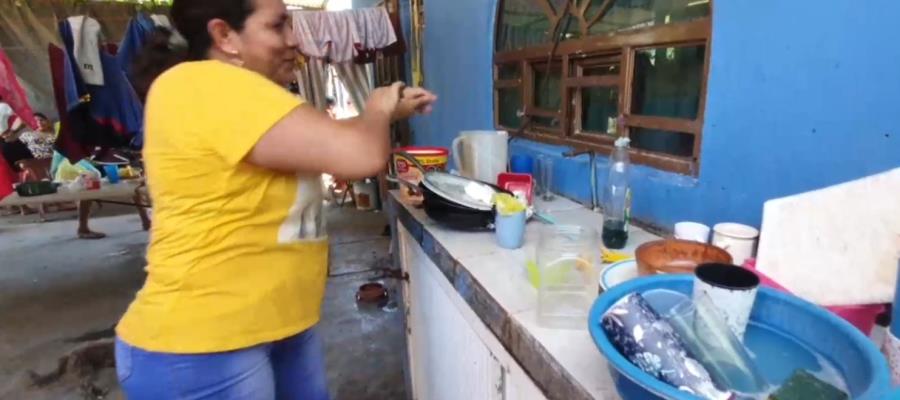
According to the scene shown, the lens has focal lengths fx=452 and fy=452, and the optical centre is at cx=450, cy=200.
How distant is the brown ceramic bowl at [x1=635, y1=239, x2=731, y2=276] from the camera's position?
679 millimetres

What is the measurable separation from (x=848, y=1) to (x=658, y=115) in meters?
0.42

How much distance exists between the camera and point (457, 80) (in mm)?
2281

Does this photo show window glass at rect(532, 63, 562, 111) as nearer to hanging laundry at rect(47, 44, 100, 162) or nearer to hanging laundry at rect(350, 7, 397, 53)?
hanging laundry at rect(350, 7, 397, 53)

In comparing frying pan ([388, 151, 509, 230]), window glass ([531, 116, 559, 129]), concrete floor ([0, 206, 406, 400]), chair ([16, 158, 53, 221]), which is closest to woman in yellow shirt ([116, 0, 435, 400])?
frying pan ([388, 151, 509, 230])

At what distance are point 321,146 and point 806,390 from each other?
1.95ft

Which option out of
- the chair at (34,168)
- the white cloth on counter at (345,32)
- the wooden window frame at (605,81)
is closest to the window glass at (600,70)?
the wooden window frame at (605,81)

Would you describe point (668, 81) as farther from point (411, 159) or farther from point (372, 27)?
point (372, 27)

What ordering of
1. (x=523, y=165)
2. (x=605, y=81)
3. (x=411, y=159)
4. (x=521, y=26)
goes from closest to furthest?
(x=605, y=81), (x=411, y=159), (x=523, y=165), (x=521, y=26)

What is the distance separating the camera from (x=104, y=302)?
2.90m

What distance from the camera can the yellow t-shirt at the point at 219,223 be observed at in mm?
633

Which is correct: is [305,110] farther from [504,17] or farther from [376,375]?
[376,375]

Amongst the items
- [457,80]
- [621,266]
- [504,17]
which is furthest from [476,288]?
[457,80]

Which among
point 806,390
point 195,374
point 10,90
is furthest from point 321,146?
point 10,90

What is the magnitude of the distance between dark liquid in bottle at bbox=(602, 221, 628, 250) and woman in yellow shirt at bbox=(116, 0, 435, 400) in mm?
513
